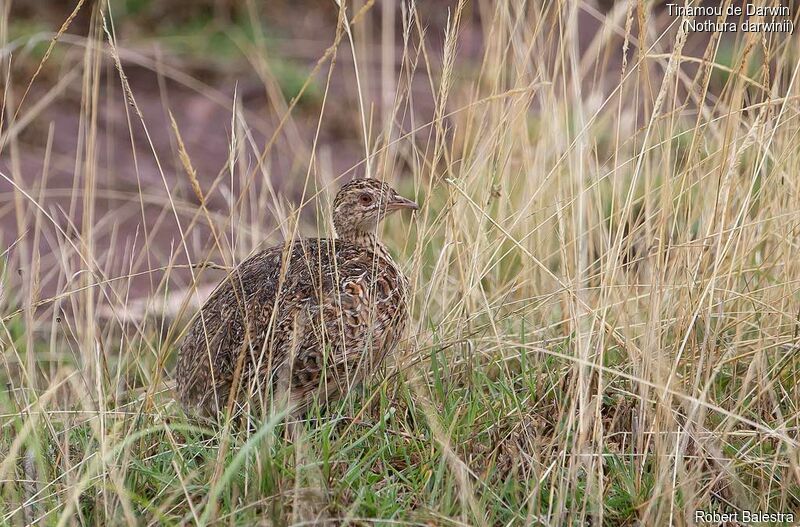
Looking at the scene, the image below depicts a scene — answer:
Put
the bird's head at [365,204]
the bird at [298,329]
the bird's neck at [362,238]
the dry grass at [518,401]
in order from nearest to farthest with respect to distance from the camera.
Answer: the dry grass at [518,401] < the bird at [298,329] < the bird's head at [365,204] < the bird's neck at [362,238]

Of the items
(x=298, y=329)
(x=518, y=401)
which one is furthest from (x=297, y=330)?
(x=518, y=401)

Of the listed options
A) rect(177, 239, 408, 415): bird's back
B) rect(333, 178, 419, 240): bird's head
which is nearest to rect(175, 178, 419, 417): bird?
rect(177, 239, 408, 415): bird's back

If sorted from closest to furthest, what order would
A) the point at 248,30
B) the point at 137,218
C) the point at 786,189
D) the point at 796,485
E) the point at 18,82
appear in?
the point at 796,485 < the point at 786,189 < the point at 137,218 < the point at 18,82 < the point at 248,30

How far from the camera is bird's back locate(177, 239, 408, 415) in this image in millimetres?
3748

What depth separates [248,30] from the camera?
1000 centimetres

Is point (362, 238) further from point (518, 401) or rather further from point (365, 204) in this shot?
point (518, 401)

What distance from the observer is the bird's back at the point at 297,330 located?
375 cm

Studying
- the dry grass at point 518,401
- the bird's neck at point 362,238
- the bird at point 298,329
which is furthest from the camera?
the bird's neck at point 362,238

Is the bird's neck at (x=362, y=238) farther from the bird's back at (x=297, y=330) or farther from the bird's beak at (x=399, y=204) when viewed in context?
the bird's back at (x=297, y=330)

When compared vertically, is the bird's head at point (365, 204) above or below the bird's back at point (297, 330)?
above

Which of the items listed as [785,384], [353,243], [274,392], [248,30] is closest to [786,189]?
[785,384]

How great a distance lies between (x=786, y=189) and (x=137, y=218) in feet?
15.1

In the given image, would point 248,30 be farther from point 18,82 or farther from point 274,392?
point 274,392

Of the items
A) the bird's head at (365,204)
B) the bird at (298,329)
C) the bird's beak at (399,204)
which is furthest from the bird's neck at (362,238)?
the bird at (298,329)
